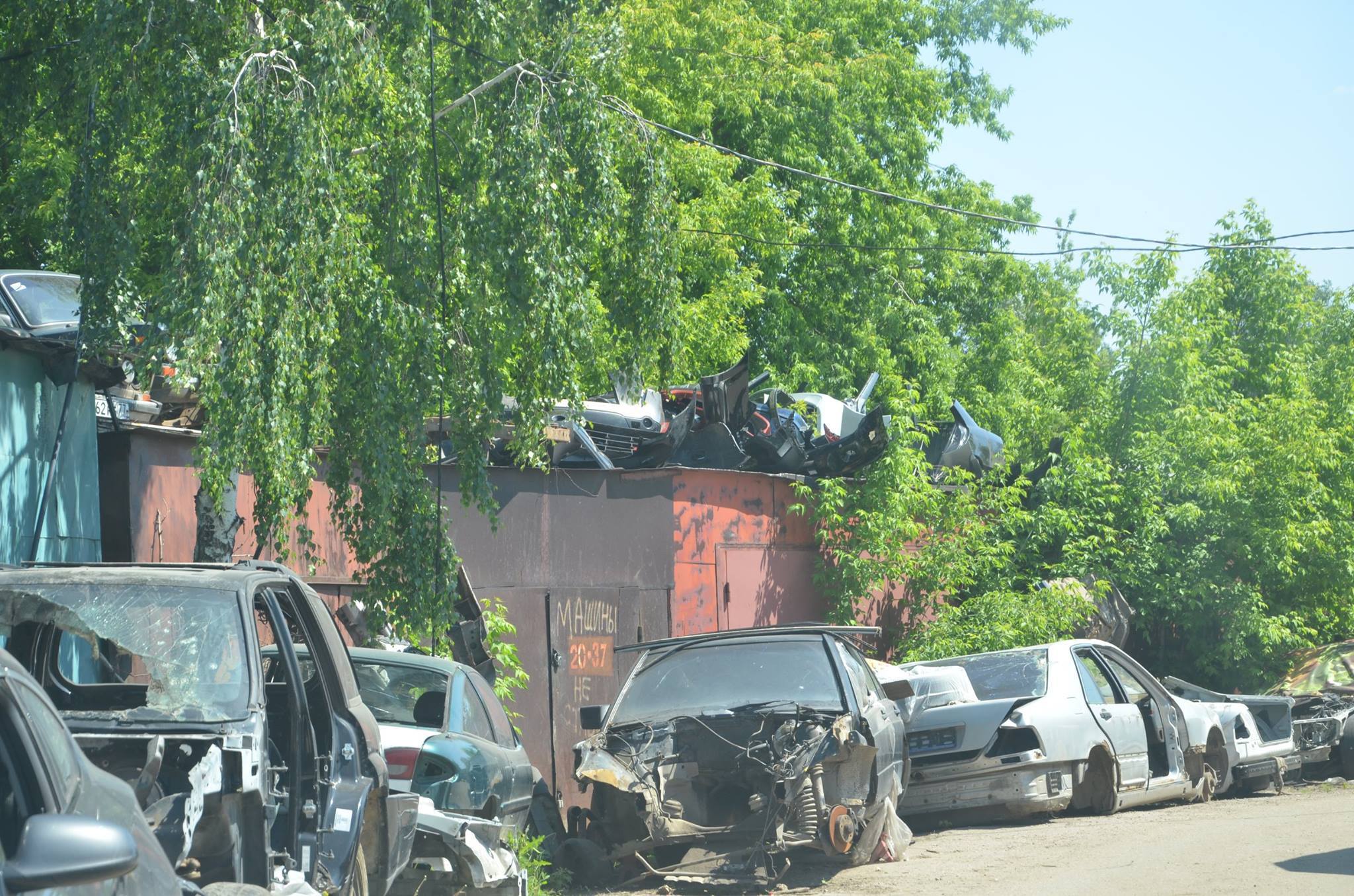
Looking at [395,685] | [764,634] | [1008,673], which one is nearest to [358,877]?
[395,685]

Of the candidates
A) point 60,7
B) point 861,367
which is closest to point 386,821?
point 60,7

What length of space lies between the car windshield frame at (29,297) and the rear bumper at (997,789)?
7.71 metres

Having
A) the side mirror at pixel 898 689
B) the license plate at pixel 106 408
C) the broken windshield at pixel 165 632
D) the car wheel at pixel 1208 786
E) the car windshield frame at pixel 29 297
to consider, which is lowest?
the car wheel at pixel 1208 786

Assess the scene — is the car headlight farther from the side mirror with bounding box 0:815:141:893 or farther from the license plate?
the side mirror with bounding box 0:815:141:893

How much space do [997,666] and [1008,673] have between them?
0.26m

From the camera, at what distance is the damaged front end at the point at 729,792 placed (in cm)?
878

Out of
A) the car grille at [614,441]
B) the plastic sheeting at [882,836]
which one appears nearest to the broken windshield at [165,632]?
the plastic sheeting at [882,836]

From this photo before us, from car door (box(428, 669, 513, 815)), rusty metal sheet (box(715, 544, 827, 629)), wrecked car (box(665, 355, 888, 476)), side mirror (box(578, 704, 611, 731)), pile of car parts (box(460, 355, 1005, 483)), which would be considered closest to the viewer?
car door (box(428, 669, 513, 815))

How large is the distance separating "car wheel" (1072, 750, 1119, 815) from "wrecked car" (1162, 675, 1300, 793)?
2617mm

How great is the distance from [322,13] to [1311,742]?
1356 centimetres

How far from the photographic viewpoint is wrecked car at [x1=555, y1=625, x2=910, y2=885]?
8805mm

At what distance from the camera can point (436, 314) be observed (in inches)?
413

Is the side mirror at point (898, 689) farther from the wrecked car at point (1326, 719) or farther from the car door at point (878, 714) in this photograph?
the wrecked car at point (1326, 719)

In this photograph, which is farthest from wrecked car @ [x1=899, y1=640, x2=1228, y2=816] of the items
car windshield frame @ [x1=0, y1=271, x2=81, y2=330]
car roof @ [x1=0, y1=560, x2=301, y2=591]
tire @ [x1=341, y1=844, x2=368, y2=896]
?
car windshield frame @ [x1=0, y1=271, x2=81, y2=330]
